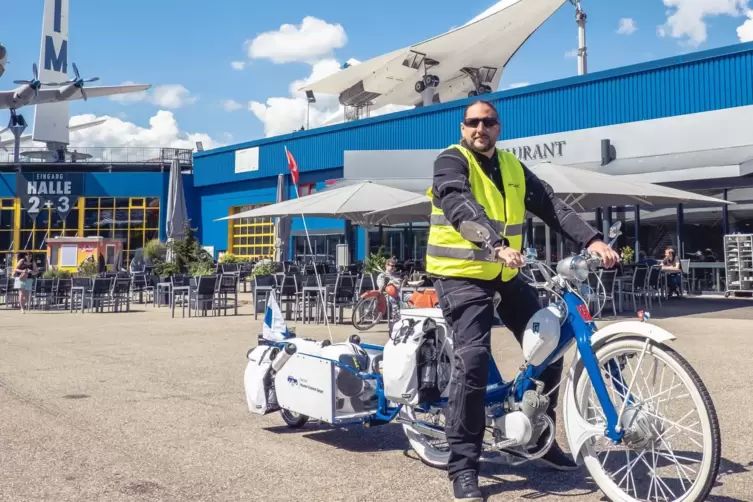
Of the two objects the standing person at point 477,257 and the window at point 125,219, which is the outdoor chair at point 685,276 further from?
the window at point 125,219

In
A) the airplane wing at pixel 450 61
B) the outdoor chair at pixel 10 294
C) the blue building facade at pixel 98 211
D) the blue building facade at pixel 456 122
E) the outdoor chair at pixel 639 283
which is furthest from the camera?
the blue building facade at pixel 98 211

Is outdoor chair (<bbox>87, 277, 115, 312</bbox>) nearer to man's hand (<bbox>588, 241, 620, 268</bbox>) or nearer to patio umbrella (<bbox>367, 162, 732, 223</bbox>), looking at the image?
patio umbrella (<bbox>367, 162, 732, 223</bbox>)

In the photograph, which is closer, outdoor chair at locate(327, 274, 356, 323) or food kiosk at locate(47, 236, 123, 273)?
outdoor chair at locate(327, 274, 356, 323)

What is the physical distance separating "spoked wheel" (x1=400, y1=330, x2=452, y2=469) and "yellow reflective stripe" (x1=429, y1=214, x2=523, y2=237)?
22.9 inches

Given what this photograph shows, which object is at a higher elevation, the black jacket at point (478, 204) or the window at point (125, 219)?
the window at point (125, 219)

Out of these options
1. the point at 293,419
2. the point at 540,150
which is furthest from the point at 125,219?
the point at 293,419

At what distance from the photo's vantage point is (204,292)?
13.8 meters

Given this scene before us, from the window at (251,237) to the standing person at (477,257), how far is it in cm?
3198

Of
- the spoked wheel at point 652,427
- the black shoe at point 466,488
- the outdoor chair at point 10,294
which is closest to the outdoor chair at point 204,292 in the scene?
the outdoor chair at point 10,294

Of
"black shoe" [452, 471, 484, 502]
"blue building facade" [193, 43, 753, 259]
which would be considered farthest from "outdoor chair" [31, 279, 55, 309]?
"black shoe" [452, 471, 484, 502]

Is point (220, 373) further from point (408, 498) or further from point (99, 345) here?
point (408, 498)

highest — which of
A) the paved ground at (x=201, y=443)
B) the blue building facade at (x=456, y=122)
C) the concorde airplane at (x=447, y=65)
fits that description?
the concorde airplane at (x=447, y=65)

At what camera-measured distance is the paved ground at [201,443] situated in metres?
3.41

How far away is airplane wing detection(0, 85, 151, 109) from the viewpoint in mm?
29156
